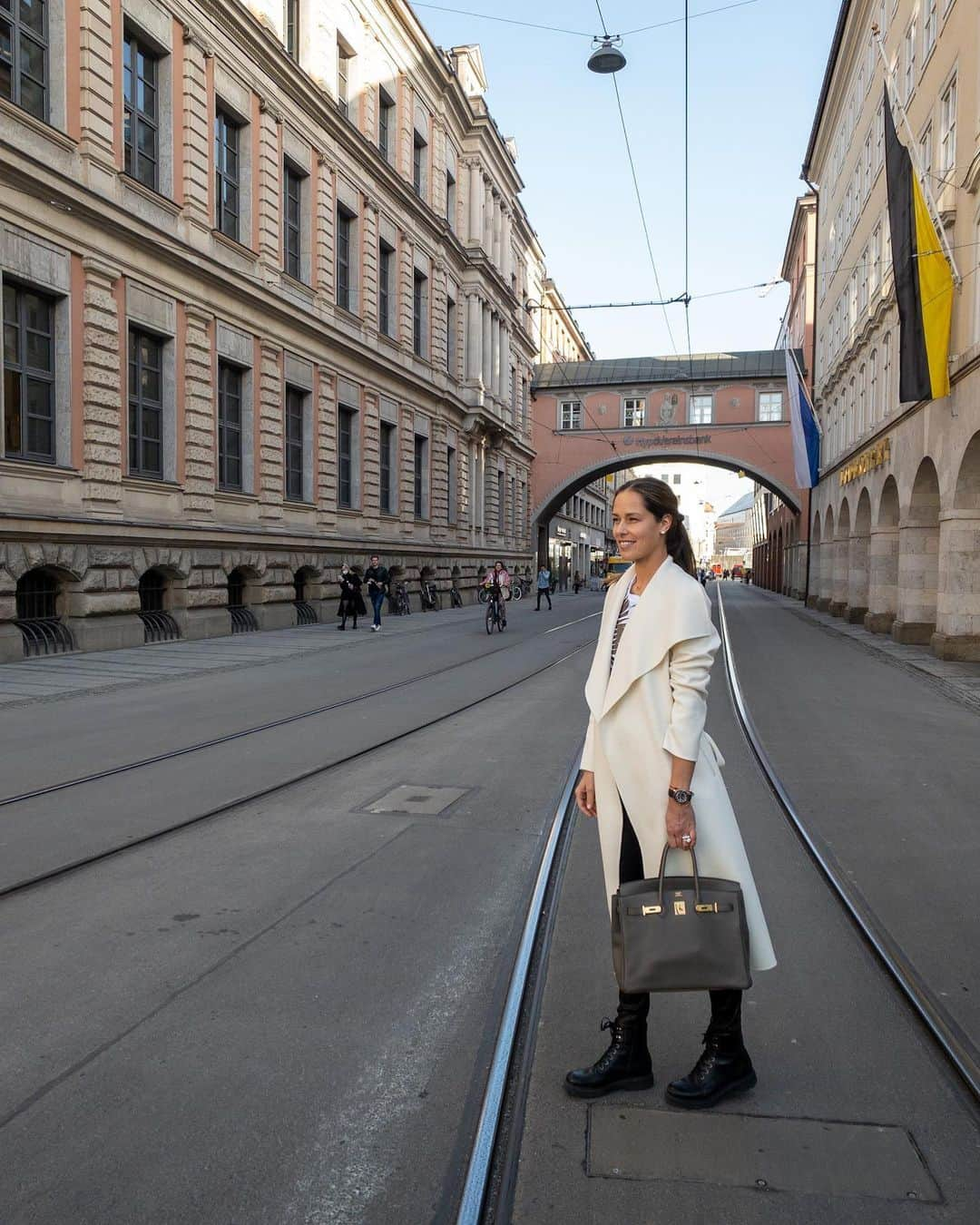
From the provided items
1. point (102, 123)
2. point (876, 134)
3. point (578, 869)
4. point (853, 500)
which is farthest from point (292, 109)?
point (578, 869)

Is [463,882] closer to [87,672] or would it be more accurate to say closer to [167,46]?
[87,672]

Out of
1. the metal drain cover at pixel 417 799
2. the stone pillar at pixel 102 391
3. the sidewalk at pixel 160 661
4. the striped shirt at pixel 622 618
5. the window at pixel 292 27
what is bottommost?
the sidewalk at pixel 160 661

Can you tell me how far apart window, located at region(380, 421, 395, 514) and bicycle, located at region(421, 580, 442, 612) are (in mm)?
2734

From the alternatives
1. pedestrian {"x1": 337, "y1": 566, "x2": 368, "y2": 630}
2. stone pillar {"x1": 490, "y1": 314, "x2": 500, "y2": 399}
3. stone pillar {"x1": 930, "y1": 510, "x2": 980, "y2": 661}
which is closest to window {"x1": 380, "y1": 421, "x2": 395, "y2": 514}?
pedestrian {"x1": 337, "y1": 566, "x2": 368, "y2": 630}

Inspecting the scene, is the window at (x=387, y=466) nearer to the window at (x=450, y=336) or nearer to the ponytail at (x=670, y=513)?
the window at (x=450, y=336)

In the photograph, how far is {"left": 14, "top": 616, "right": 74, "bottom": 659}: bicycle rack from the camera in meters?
14.7

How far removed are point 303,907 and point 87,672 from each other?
9829 millimetres

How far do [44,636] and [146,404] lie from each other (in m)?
5.08

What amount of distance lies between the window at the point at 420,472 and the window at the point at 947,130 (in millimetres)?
18655

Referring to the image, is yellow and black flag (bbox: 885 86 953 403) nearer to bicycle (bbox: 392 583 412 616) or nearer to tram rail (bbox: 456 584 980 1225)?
tram rail (bbox: 456 584 980 1225)

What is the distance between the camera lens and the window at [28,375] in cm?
1462

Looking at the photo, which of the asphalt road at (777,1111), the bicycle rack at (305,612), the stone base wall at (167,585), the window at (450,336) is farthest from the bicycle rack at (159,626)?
the window at (450,336)

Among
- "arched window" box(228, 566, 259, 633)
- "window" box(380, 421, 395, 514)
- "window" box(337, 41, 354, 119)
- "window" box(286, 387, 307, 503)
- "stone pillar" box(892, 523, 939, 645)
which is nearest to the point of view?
"stone pillar" box(892, 523, 939, 645)

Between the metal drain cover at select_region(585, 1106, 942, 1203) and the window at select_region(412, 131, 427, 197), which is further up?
the window at select_region(412, 131, 427, 197)
